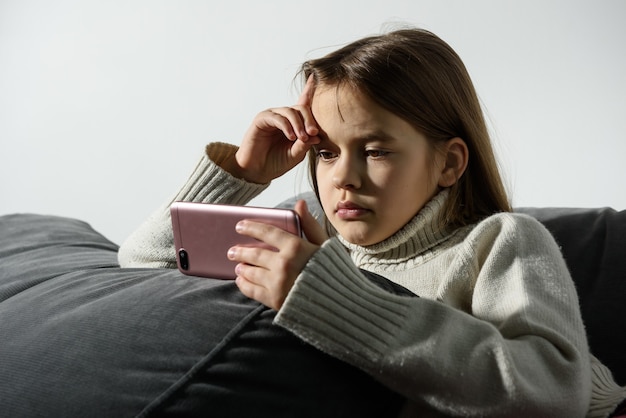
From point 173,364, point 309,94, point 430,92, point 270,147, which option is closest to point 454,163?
point 430,92

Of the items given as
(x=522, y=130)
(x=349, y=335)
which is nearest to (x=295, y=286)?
(x=349, y=335)

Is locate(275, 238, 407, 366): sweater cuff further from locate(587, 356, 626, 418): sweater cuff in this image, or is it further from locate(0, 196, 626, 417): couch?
locate(587, 356, 626, 418): sweater cuff

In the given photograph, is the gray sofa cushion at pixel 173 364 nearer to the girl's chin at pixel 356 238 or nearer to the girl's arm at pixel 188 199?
the girl's chin at pixel 356 238

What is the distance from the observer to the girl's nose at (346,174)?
1.18m

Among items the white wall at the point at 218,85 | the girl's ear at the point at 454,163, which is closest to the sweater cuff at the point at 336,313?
the girl's ear at the point at 454,163

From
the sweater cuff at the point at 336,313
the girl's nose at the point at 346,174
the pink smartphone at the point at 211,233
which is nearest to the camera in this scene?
the sweater cuff at the point at 336,313

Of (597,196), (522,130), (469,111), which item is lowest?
(597,196)

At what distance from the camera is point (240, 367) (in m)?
0.92

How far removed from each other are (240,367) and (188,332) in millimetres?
71

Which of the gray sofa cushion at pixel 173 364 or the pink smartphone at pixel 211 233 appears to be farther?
the pink smartphone at pixel 211 233

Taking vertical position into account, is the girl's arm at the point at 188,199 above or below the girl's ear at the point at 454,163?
below

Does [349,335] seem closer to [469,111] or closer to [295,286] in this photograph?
[295,286]

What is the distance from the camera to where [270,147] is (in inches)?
58.4

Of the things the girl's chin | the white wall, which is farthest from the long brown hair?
the white wall
